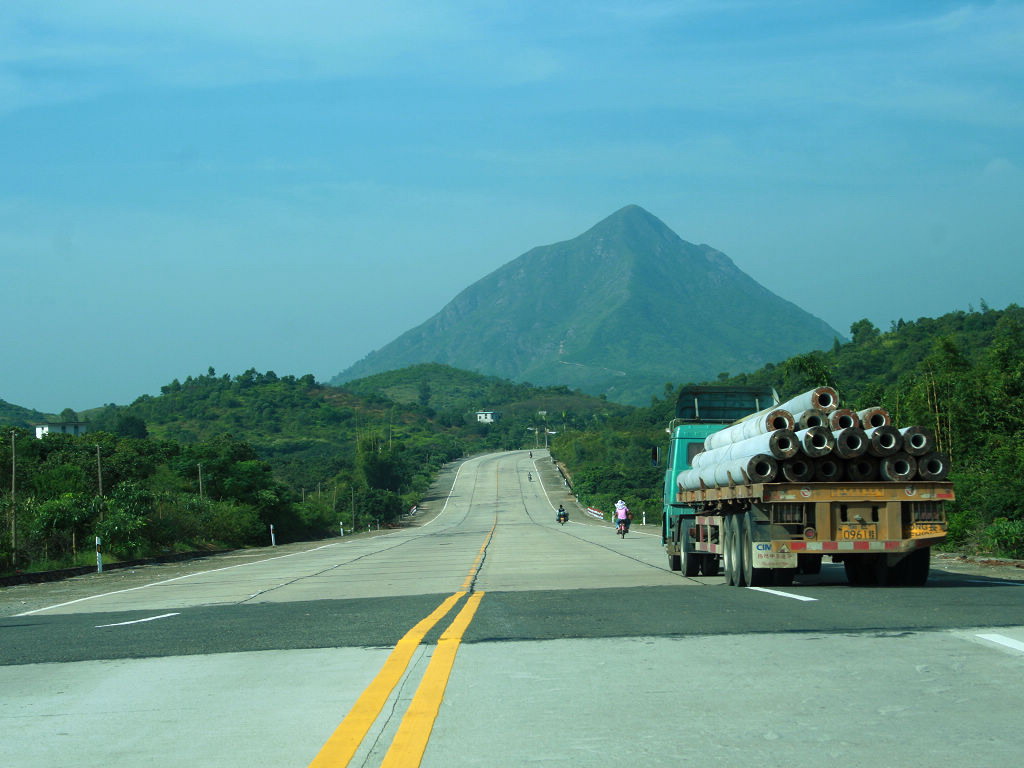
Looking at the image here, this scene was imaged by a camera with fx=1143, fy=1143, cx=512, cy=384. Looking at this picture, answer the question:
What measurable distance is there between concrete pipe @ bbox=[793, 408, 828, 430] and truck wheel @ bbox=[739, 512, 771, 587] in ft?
4.64

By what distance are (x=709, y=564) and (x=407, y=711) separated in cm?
1367

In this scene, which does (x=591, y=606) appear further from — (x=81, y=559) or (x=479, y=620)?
(x=81, y=559)

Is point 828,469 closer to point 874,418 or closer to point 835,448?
point 835,448

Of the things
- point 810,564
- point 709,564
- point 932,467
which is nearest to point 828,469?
point 932,467

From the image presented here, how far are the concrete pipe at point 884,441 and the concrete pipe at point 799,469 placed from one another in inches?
30.8

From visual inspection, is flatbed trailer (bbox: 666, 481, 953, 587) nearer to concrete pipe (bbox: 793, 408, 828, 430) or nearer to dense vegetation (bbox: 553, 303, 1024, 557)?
concrete pipe (bbox: 793, 408, 828, 430)

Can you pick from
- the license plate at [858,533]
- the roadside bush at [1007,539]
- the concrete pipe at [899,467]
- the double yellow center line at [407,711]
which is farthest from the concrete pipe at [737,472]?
the roadside bush at [1007,539]

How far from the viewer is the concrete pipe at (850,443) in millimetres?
14406

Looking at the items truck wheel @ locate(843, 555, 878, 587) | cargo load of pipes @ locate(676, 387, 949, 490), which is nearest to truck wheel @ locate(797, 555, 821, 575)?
truck wheel @ locate(843, 555, 878, 587)

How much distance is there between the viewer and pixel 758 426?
51.0 ft

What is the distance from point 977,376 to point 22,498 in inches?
1321

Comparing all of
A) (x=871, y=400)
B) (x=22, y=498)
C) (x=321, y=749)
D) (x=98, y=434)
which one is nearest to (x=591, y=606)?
(x=321, y=749)

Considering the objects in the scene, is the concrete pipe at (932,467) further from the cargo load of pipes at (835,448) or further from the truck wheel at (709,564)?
the truck wheel at (709,564)

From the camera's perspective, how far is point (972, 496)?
27938 millimetres
